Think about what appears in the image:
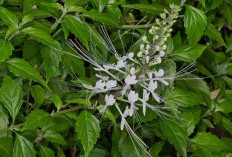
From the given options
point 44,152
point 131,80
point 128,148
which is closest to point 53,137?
point 44,152

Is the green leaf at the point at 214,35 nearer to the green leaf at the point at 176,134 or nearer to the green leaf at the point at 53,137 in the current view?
the green leaf at the point at 176,134

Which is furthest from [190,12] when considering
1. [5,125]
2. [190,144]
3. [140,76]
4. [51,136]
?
[5,125]

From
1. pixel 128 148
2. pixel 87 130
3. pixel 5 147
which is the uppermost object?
pixel 87 130

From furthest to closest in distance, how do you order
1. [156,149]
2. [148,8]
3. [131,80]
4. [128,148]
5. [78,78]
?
[156,149], [128,148], [148,8], [78,78], [131,80]

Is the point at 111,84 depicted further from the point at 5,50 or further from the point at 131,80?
the point at 5,50

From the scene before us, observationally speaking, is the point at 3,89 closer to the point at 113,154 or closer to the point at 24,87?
the point at 24,87

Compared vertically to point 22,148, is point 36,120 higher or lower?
higher

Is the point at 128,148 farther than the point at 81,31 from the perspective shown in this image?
Yes

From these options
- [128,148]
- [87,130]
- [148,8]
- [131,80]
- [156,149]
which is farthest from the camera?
[156,149]
